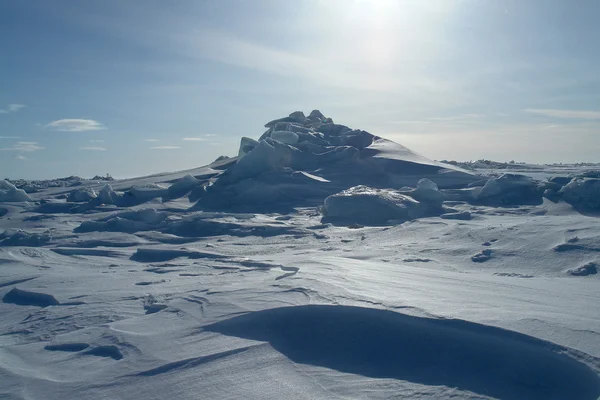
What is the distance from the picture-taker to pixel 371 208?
7879 millimetres

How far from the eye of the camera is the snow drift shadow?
2443mm

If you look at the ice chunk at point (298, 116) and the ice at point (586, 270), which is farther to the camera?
the ice chunk at point (298, 116)

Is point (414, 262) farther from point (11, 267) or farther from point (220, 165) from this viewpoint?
point (220, 165)

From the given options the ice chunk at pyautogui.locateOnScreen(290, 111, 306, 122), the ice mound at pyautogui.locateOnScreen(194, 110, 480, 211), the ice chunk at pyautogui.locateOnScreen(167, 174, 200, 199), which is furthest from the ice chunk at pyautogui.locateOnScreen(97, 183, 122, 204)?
the ice chunk at pyautogui.locateOnScreen(290, 111, 306, 122)

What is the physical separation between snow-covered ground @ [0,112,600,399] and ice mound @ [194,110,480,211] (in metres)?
1.83

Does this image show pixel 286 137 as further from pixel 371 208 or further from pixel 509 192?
pixel 509 192

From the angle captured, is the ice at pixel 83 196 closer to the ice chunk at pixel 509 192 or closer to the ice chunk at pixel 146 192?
the ice chunk at pixel 146 192

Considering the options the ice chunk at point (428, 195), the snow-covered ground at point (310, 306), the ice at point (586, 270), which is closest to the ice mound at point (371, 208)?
the snow-covered ground at point (310, 306)

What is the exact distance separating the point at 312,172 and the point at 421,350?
8.40 meters

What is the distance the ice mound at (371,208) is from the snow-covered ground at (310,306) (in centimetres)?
4

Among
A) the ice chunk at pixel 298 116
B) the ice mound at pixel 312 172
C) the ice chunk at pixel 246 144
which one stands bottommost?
the ice mound at pixel 312 172

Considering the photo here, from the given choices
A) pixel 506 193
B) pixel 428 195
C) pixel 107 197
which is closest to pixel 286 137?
pixel 107 197

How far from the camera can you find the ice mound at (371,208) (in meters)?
7.79

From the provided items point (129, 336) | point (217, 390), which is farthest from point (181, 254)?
point (217, 390)
